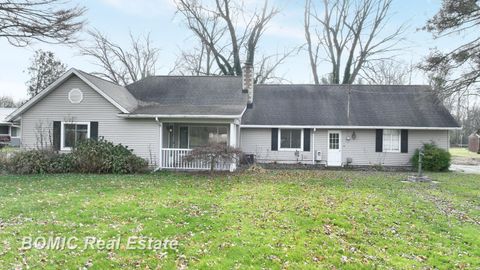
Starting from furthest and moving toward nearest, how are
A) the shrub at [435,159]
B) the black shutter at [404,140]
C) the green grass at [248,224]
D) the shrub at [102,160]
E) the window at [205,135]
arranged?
the black shutter at [404,140] < the window at [205,135] < the shrub at [435,159] < the shrub at [102,160] < the green grass at [248,224]

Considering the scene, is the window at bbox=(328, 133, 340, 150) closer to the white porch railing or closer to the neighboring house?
the white porch railing

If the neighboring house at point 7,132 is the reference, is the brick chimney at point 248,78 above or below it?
above

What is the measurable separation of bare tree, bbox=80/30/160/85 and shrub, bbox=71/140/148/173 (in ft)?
67.5

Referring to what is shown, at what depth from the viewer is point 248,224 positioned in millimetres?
6262

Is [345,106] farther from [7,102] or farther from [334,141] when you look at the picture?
[7,102]

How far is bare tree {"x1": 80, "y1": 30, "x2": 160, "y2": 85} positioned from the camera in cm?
3222

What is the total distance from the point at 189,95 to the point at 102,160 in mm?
6316

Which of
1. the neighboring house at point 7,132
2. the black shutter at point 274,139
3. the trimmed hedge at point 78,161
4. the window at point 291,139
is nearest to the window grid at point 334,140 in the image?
the window at point 291,139

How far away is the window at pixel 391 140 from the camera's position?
17750mm

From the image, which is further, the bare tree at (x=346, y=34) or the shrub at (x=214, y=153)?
the bare tree at (x=346, y=34)

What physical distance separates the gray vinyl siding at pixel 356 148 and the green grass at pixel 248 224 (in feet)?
22.7

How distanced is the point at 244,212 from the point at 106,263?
3.26 m

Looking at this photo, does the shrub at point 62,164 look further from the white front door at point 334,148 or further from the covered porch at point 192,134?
the white front door at point 334,148

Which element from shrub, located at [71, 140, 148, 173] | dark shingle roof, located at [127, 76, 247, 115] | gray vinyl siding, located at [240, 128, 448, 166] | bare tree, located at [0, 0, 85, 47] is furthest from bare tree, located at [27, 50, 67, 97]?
bare tree, located at [0, 0, 85, 47]
